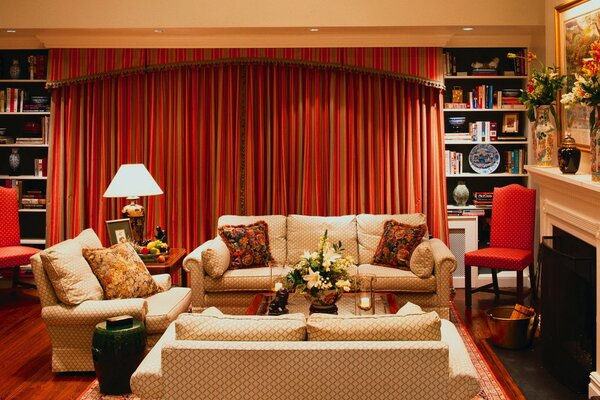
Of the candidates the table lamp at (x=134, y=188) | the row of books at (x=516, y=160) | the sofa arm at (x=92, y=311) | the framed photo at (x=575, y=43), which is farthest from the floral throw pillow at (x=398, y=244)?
the sofa arm at (x=92, y=311)

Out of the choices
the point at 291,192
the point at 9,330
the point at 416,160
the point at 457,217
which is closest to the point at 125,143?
the point at 291,192

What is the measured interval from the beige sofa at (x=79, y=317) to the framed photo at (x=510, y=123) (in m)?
3.99

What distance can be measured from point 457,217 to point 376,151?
1.02 metres

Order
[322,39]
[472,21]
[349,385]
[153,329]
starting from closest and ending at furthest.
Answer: [349,385], [153,329], [472,21], [322,39]

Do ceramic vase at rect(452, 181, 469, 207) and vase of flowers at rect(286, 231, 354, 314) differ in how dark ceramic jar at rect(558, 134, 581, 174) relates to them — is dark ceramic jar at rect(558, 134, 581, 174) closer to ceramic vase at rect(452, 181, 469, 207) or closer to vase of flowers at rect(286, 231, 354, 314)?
vase of flowers at rect(286, 231, 354, 314)

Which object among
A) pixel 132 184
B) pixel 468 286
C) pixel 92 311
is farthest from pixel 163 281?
pixel 468 286

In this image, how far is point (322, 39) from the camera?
7047 mm

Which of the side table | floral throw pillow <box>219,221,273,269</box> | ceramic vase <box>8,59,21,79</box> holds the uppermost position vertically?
ceramic vase <box>8,59,21,79</box>

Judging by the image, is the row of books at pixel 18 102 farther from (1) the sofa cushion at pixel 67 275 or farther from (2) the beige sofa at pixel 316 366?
(2) the beige sofa at pixel 316 366

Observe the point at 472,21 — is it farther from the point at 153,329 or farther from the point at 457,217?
the point at 153,329

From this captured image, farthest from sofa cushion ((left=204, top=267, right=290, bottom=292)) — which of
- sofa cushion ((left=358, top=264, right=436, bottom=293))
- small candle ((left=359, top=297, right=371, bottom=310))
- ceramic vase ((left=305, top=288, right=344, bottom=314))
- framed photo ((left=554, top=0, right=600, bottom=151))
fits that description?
framed photo ((left=554, top=0, right=600, bottom=151))

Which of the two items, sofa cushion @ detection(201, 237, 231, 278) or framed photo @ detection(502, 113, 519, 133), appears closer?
sofa cushion @ detection(201, 237, 231, 278)

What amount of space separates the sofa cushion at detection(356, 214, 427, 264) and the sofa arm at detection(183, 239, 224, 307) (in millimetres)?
1346

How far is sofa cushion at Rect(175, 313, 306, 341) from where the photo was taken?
3.32 m
